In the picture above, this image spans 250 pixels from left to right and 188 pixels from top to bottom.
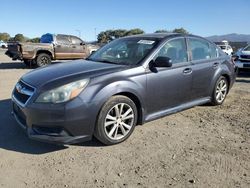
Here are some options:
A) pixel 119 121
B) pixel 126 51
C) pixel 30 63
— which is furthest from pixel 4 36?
pixel 119 121

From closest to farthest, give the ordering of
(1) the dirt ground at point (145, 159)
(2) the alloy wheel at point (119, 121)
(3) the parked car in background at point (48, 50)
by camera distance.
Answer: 1. (1) the dirt ground at point (145, 159)
2. (2) the alloy wheel at point (119, 121)
3. (3) the parked car in background at point (48, 50)

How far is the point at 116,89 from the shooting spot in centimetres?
469

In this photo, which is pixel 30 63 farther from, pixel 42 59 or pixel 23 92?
pixel 23 92

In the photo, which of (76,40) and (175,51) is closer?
(175,51)

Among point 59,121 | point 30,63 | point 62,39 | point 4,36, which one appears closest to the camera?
point 59,121

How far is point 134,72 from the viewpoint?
501 centimetres

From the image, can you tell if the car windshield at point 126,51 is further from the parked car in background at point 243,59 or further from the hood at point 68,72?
the parked car in background at point 243,59

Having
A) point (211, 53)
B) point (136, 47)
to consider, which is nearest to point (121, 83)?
point (136, 47)

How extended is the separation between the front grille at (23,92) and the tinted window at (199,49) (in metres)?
3.08

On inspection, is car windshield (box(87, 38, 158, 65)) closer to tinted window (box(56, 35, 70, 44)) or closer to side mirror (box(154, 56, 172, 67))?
side mirror (box(154, 56, 172, 67))

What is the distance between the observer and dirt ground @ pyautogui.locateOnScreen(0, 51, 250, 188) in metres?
3.76

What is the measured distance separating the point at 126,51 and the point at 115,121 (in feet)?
4.91

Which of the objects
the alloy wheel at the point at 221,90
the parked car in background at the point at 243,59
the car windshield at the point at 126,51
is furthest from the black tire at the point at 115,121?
the parked car in background at the point at 243,59

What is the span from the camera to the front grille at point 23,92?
4572 mm
